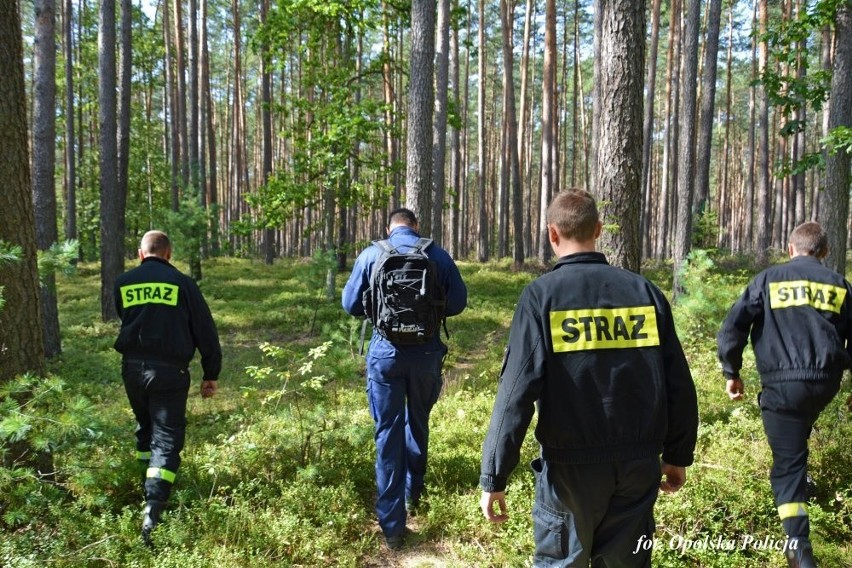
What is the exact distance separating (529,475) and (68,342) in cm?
1089

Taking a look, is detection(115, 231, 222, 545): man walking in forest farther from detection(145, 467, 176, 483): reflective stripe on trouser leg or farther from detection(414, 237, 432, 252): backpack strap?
detection(414, 237, 432, 252): backpack strap

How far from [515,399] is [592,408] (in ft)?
1.06

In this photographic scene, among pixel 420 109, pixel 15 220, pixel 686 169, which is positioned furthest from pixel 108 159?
pixel 686 169

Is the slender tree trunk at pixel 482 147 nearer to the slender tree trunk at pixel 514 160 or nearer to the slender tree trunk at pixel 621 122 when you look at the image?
the slender tree trunk at pixel 514 160

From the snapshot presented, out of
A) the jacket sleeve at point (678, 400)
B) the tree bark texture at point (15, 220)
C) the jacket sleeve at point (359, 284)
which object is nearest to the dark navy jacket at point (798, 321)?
the jacket sleeve at point (678, 400)

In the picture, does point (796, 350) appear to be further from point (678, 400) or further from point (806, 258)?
point (678, 400)

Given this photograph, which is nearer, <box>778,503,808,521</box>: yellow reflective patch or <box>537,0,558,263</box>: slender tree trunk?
<box>778,503,808,521</box>: yellow reflective patch

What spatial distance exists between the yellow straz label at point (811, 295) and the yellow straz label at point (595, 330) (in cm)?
222

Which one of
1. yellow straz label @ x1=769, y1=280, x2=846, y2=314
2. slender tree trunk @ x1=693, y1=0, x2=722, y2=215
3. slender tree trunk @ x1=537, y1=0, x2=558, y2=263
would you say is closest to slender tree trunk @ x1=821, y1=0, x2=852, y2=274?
yellow straz label @ x1=769, y1=280, x2=846, y2=314

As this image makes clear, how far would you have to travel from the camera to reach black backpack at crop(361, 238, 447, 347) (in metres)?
4.13

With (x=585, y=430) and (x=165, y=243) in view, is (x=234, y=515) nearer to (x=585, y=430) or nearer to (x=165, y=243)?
(x=165, y=243)

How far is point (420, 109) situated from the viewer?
884cm

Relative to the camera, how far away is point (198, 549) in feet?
12.6

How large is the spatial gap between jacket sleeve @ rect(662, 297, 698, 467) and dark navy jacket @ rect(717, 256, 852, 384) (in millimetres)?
1878
